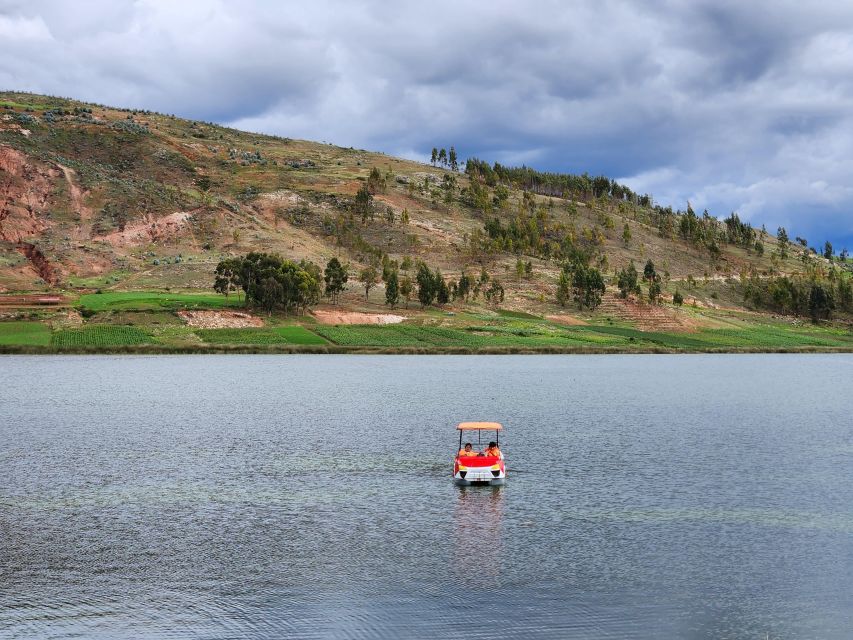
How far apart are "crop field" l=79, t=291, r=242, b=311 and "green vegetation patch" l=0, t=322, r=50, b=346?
520 inches

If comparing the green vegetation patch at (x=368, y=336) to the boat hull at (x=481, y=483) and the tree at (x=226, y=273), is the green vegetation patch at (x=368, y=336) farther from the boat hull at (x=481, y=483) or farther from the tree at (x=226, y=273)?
the boat hull at (x=481, y=483)

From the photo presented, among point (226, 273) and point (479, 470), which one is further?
point (226, 273)

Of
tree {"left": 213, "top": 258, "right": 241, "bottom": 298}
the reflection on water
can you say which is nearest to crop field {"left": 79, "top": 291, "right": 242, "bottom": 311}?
tree {"left": 213, "top": 258, "right": 241, "bottom": 298}

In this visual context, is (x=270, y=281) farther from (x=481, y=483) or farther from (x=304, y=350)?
(x=481, y=483)

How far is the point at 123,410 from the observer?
283 feet

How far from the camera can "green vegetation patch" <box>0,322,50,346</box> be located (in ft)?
490

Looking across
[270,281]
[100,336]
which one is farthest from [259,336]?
[100,336]

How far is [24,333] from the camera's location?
154625 millimetres

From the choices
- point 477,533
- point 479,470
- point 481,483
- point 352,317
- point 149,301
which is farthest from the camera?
point 352,317

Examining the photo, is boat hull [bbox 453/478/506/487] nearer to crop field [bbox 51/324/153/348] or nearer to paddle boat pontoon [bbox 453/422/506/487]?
paddle boat pontoon [bbox 453/422/506/487]

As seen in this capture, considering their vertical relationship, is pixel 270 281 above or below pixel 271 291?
above

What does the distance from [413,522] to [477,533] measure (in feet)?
12.4

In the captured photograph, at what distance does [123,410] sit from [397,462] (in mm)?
40934

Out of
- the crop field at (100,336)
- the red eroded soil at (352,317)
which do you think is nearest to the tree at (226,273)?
the red eroded soil at (352,317)
